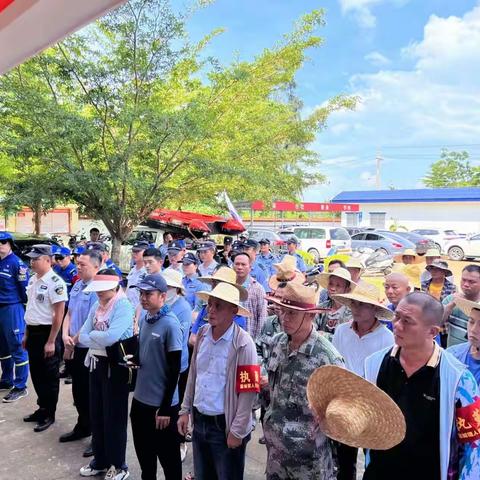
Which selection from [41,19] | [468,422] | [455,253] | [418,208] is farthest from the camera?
[418,208]

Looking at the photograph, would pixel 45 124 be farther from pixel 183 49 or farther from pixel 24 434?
pixel 24 434

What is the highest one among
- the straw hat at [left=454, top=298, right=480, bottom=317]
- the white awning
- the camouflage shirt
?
the white awning

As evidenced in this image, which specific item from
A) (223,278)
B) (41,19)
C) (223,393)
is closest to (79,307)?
(223,278)

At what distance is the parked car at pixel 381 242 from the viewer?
21.5 meters

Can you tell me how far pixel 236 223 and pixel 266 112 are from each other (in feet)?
13.4

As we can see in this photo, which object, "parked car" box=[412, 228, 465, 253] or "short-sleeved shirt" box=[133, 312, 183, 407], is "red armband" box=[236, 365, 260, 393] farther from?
"parked car" box=[412, 228, 465, 253]

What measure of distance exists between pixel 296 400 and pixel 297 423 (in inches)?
4.7

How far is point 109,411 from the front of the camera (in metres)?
3.56

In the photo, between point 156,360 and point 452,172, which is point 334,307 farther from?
point 452,172

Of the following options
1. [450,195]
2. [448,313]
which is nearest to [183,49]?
[448,313]

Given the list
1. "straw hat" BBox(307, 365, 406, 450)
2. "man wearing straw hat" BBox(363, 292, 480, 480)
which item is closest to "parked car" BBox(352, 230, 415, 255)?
"man wearing straw hat" BBox(363, 292, 480, 480)

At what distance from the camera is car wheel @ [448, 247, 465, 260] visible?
24369 millimetres

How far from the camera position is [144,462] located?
10.7 feet

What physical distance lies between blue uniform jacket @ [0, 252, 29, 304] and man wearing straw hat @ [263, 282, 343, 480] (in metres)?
3.96
